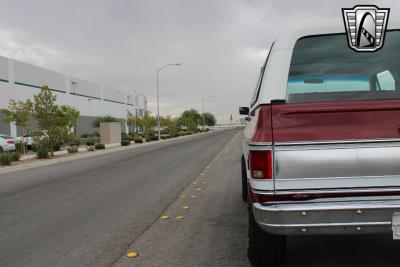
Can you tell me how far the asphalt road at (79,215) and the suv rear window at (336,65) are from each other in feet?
9.02

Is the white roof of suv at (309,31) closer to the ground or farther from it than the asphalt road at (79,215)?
farther from it

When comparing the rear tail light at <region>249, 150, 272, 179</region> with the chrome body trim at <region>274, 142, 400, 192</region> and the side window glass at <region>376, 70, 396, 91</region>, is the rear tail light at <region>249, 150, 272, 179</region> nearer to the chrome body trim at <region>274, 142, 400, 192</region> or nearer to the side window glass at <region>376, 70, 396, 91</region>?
the chrome body trim at <region>274, 142, 400, 192</region>

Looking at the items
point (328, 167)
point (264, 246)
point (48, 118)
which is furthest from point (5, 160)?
point (328, 167)

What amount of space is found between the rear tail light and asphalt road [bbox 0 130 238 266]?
6.96 ft

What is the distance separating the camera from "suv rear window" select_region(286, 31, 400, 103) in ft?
13.4

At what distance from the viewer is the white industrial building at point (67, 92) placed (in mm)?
49188

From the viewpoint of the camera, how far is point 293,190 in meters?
3.38

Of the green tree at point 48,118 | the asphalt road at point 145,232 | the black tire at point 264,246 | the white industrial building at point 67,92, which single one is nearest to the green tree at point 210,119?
the white industrial building at point 67,92

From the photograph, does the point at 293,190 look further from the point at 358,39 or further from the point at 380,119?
the point at 358,39

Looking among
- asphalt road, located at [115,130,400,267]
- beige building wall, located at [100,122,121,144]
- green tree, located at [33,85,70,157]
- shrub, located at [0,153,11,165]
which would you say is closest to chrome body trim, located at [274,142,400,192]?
asphalt road, located at [115,130,400,267]

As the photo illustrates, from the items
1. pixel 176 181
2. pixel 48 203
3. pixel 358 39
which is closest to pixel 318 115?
pixel 358 39

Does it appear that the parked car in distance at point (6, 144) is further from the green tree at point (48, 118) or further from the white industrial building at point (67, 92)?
the green tree at point (48, 118)

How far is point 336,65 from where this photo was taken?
13.8 feet

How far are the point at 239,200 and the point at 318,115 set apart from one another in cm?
497
